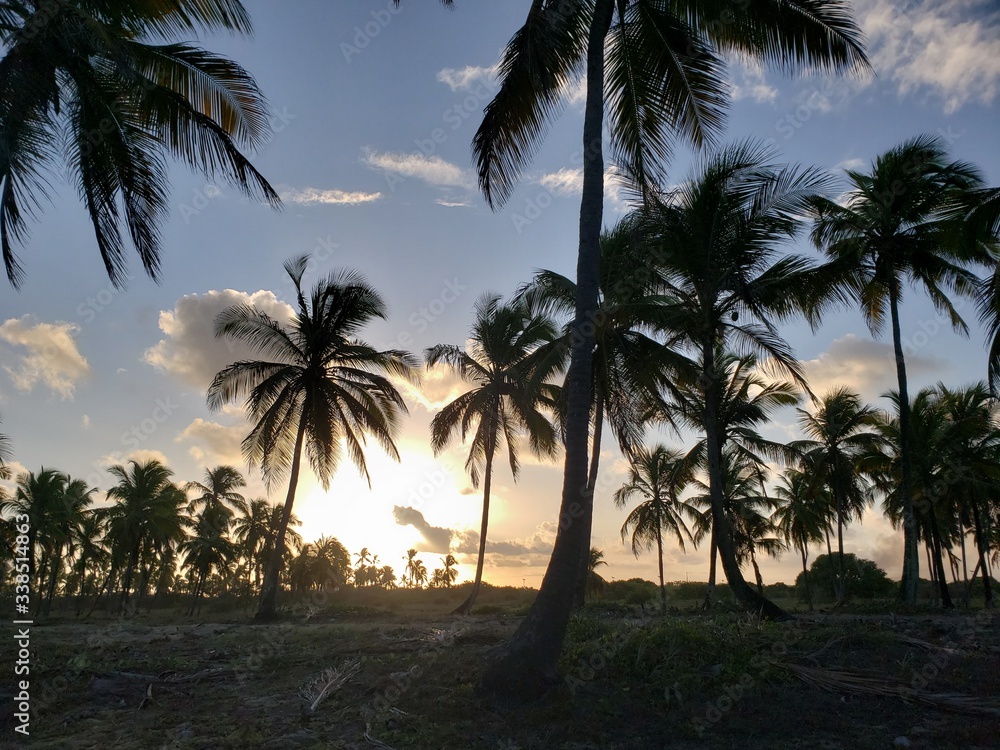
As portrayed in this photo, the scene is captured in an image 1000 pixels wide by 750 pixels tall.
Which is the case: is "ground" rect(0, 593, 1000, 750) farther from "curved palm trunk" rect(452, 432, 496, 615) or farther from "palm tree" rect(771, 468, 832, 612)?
"palm tree" rect(771, 468, 832, 612)

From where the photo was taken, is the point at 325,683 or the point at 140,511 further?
the point at 140,511

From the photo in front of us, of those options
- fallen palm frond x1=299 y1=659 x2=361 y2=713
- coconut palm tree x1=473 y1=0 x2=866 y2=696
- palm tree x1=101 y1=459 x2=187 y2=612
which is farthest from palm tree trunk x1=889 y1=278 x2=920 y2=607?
palm tree x1=101 y1=459 x2=187 y2=612

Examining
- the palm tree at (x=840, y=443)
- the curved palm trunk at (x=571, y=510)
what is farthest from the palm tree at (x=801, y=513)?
the curved palm trunk at (x=571, y=510)

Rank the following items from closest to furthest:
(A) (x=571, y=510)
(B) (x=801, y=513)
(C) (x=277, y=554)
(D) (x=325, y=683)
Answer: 1. (A) (x=571, y=510)
2. (D) (x=325, y=683)
3. (C) (x=277, y=554)
4. (B) (x=801, y=513)

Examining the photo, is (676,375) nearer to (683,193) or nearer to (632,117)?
(683,193)

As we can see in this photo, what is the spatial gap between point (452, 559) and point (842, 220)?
71.8 m

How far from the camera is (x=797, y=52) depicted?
33.4 ft

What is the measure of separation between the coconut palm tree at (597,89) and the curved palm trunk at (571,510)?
16 mm

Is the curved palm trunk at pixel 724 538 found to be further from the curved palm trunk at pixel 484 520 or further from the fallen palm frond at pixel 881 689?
the curved palm trunk at pixel 484 520

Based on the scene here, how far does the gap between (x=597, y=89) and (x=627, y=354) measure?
7370 mm

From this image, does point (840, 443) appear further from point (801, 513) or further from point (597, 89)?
point (597, 89)

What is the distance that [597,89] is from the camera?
31.7ft

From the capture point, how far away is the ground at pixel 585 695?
674 cm

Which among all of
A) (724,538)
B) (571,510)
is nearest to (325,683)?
(571,510)
